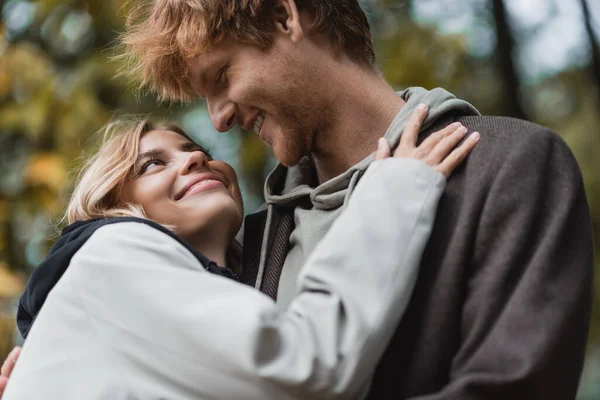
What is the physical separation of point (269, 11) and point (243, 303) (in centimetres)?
84

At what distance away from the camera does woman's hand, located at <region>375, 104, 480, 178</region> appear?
1.80 metres

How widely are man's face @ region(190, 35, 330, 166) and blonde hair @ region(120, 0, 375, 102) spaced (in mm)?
31

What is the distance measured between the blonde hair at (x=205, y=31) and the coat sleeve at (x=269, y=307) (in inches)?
21.8

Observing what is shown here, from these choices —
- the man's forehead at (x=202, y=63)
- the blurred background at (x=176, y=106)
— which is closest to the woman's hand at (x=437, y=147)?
the man's forehead at (x=202, y=63)

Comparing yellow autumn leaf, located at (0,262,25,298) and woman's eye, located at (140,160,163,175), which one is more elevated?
woman's eye, located at (140,160,163,175)

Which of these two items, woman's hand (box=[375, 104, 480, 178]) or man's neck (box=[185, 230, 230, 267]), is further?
man's neck (box=[185, 230, 230, 267])

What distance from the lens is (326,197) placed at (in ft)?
6.58

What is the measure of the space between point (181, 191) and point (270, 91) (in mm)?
290

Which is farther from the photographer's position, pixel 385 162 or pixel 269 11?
pixel 269 11

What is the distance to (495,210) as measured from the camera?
67.4 inches

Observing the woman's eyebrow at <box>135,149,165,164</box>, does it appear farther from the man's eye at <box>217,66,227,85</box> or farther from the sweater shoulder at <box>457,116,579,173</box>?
the sweater shoulder at <box>457,116,579,173</box>

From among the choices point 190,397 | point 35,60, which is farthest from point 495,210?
point 35,60

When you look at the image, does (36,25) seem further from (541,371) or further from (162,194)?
(541,371)

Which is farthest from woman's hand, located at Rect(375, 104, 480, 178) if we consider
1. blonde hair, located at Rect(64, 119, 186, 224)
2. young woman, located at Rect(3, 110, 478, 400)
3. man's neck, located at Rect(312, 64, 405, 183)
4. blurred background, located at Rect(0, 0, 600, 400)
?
blurred background, located at Rect(0, 0, 600, 400)
